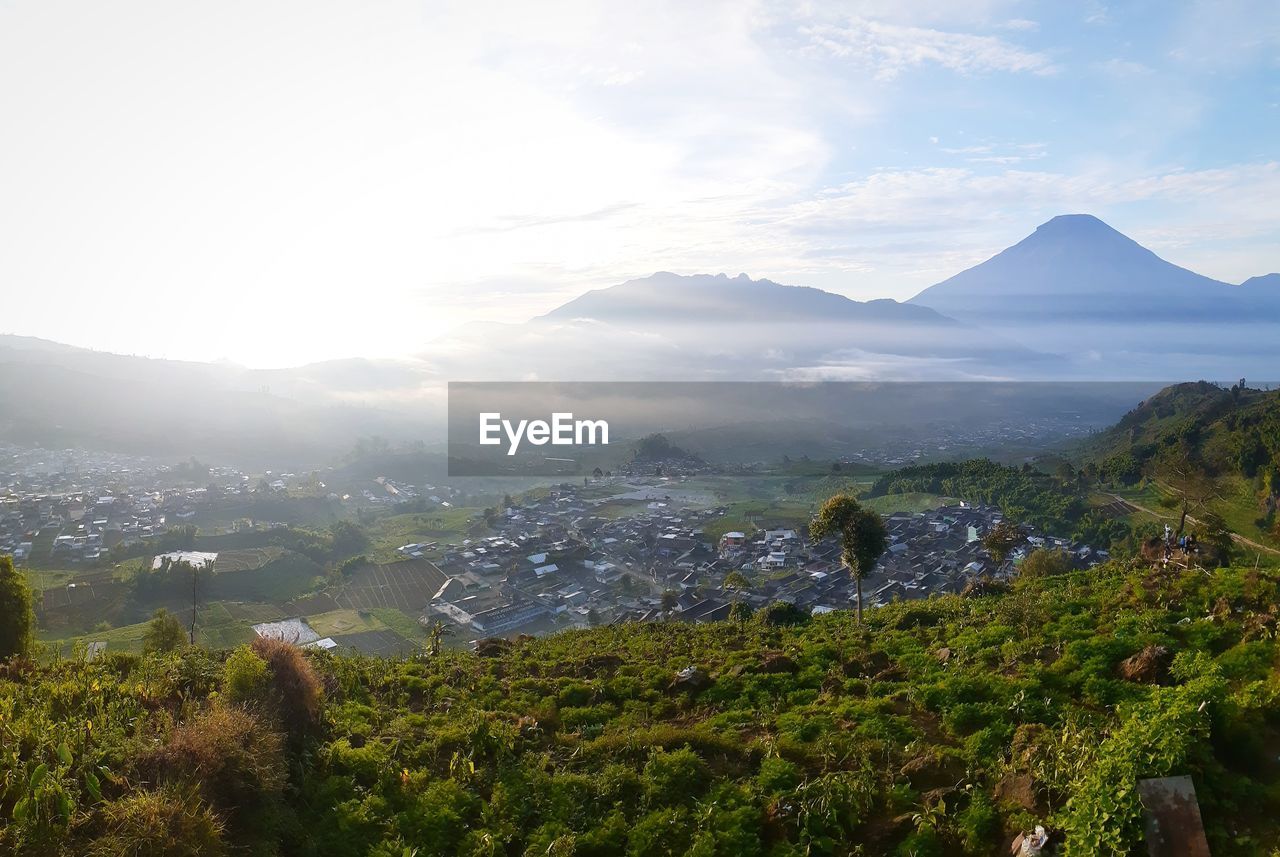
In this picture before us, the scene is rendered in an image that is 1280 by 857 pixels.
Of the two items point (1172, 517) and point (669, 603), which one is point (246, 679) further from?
point (1172, 517)

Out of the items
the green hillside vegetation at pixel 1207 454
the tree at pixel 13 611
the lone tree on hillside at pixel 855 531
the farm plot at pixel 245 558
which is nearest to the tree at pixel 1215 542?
the green hillside vegetation at pixel 1207 454

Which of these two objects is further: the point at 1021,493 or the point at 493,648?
the point at 1021,493

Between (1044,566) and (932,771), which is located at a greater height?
(932,771)

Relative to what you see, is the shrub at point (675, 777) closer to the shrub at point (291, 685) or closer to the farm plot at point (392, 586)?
the shrub at point (291, 685)

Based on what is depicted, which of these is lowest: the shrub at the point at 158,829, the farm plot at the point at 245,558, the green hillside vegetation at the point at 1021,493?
the farm plot at the point at 245,558

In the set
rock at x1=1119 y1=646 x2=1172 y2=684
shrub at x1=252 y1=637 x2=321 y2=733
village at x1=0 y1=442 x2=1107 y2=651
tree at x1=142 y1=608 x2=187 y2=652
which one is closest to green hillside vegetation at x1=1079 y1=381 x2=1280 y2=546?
village at x1=0 y1=442 x2=1107 y2=651

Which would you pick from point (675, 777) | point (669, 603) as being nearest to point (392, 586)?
point (669, 603)

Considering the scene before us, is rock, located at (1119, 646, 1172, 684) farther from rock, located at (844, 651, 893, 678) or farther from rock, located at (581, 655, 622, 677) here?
rock, located at (581, 655, 622, 677)
